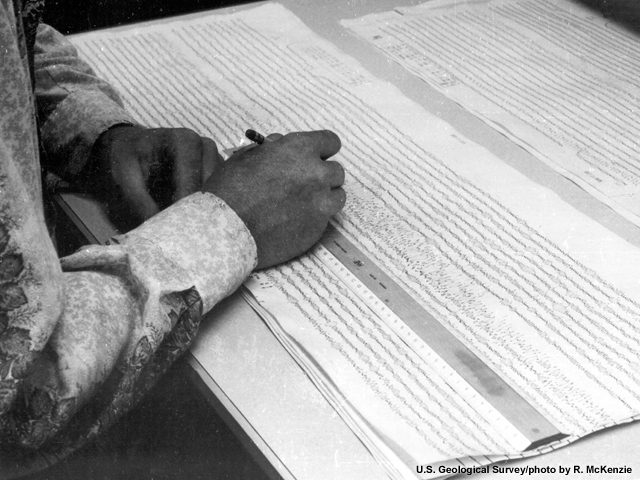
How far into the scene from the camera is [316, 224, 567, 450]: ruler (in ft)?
1.84

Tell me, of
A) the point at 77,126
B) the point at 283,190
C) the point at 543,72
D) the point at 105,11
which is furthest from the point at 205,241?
the point at 105,11

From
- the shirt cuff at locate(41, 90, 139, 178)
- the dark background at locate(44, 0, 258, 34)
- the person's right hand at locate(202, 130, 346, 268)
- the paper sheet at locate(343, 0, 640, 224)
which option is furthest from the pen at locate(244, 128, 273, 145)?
the dark background at locate(44, 0, 258, 34)

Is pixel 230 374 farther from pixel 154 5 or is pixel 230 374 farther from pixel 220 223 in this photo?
pixel 154 5

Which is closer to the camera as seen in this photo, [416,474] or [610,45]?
[416,474]

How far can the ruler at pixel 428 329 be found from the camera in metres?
0.56

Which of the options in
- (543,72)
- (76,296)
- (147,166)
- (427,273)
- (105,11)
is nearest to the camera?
(76,296)

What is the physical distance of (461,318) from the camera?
66 cm

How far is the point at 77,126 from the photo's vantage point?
2.84 feet

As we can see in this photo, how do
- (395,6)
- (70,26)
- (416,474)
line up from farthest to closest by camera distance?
1. (70,26)
2. (395,6)
3. (416,474)

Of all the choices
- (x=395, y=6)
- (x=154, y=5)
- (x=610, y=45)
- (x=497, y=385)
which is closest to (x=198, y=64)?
(x=395, y=6)

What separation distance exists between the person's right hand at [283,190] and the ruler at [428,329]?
0.10 feet

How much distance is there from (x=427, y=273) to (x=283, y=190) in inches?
6.1

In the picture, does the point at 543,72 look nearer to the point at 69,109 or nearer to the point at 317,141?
the point at 317,141

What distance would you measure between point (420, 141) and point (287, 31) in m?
0.39
